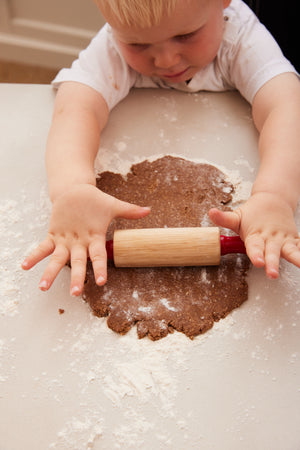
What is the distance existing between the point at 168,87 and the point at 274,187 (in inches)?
16.1

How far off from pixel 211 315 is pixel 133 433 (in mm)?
201

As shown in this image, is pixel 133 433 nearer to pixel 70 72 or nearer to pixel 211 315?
pixel 211 315

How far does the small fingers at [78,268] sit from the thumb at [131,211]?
0.28ft

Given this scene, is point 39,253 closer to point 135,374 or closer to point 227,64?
point 135,374

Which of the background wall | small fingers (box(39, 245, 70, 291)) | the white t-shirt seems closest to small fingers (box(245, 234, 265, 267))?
small fingers (box(39, 245, 70, 291))

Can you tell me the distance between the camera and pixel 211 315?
2.33 ft

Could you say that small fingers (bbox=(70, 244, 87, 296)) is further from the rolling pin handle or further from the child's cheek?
the child's cheek

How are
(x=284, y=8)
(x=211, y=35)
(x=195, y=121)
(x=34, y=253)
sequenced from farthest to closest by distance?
1. (x=284, y=8)
2. (x=195, y=121)
3. (x=211, y=35)
4. (x=34, y=253)

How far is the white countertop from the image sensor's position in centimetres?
62

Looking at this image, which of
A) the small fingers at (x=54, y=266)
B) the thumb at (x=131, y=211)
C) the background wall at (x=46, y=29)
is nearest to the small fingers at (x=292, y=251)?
the thumb at (x=131, y=211)

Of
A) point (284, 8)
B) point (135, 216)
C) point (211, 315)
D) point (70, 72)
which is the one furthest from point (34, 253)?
point (284, 8)

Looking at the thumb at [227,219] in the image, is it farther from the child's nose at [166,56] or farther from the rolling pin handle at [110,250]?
the child's nose at [166,56]

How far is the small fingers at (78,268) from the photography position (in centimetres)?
69

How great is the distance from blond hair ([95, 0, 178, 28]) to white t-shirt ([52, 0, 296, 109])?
0.77 ft
